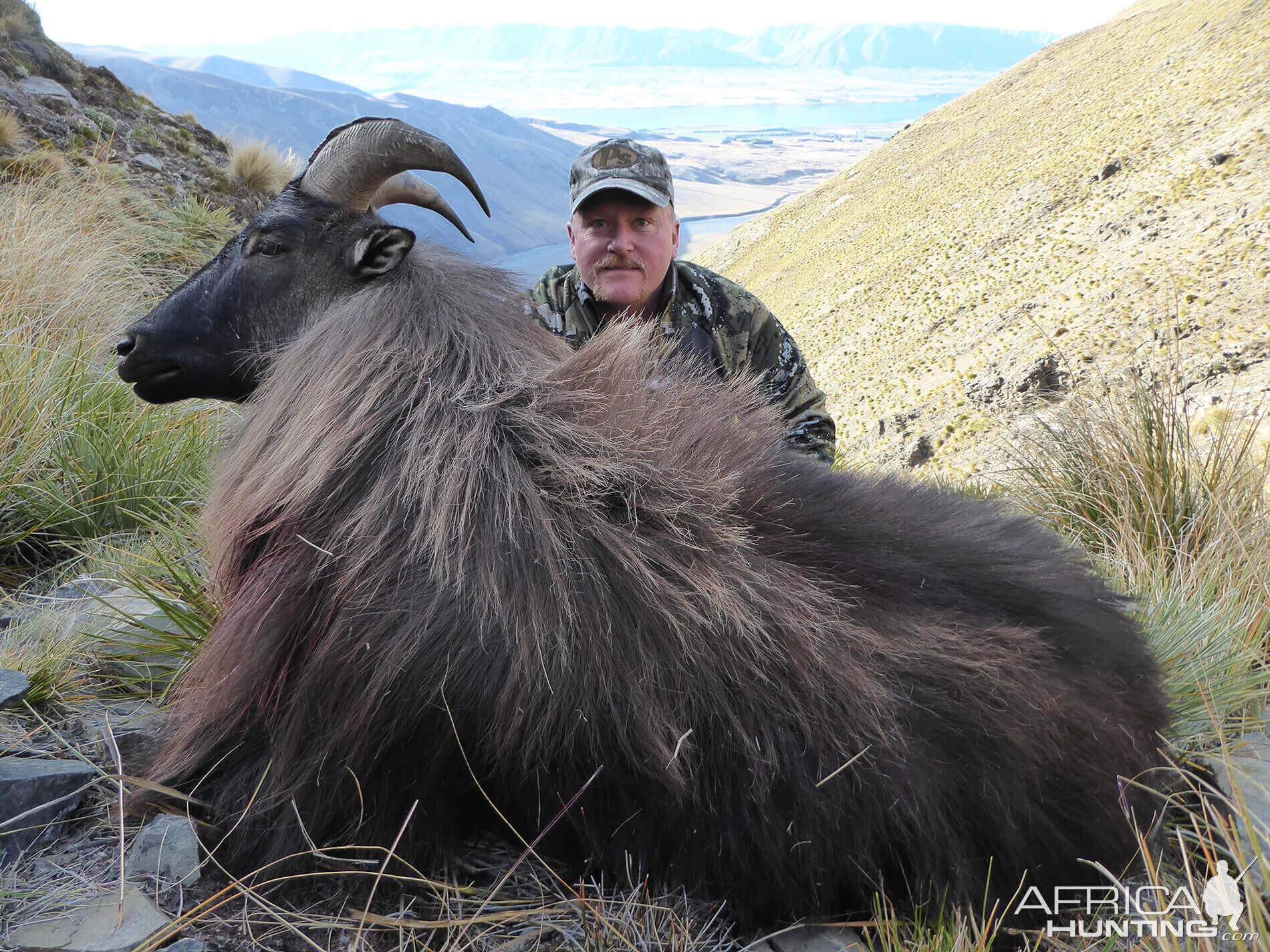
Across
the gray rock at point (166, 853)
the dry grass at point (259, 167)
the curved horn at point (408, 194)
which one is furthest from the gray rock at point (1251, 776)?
the dry grass at point (259, 167)

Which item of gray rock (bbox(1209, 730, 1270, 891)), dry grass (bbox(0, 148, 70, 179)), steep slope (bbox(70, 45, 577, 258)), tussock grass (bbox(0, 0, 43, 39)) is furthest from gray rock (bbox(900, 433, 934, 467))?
steep slope (bbox(70, 45, 577, 258))

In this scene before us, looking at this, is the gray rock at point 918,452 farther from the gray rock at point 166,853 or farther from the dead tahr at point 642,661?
the gray rock at point 166,853

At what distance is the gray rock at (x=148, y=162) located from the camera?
11.9 m

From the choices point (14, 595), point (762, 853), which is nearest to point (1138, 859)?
point (762, 853)

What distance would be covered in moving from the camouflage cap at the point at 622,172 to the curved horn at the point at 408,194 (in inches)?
30.2

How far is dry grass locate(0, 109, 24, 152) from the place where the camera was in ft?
29.8

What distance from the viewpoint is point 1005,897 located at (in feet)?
6.49

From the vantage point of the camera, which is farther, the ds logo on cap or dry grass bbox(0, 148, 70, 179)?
dry grass bbox(0, 148, 70, 179)

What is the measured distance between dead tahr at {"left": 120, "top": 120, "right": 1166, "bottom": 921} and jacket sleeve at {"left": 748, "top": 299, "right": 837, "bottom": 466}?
2.30 m

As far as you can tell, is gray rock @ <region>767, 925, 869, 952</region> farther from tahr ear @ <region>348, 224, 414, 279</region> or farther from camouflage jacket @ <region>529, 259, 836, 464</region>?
camouflage jacket @ <region>529, 259, 836, 464</region>

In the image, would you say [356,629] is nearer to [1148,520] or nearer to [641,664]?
[641,664]

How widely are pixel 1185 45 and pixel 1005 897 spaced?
60.9 meters

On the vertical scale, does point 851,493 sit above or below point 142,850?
above

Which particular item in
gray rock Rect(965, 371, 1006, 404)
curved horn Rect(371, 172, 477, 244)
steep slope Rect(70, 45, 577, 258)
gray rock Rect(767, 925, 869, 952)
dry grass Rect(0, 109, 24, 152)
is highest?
steep slope Rect(70, 45, 577, 258)
